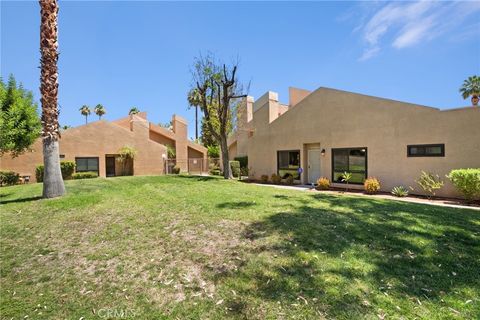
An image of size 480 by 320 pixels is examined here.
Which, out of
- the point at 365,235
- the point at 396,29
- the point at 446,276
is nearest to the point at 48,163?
the point at 365,235

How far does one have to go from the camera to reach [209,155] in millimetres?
35250

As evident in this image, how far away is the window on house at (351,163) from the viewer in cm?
1378

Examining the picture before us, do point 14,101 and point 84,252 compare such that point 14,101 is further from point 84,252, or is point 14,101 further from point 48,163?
point 84,252

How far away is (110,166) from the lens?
24.3 m

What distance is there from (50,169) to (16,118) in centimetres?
393

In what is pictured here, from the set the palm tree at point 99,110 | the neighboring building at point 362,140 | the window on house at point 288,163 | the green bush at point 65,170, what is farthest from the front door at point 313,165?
the palm tree at point 99,110

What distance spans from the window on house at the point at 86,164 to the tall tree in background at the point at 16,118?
401 inches

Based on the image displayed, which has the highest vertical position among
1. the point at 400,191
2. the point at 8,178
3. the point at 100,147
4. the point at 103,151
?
the point at 100,147

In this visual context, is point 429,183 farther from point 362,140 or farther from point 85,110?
point 85,110

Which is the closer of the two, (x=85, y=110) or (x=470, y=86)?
(x=470, y=86)

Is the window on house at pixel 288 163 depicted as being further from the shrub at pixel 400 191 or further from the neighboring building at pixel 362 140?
the shrub at pixel 400 191

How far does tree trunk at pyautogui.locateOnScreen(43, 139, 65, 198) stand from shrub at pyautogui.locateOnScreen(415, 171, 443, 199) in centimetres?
1409

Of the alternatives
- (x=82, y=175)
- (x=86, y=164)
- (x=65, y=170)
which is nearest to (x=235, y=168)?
(x=82, y=175)

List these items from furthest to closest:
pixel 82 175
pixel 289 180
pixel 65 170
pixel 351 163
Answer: pixel 82 175 < pixel 65 170 < pixel 289 180 < pixel 351 163
